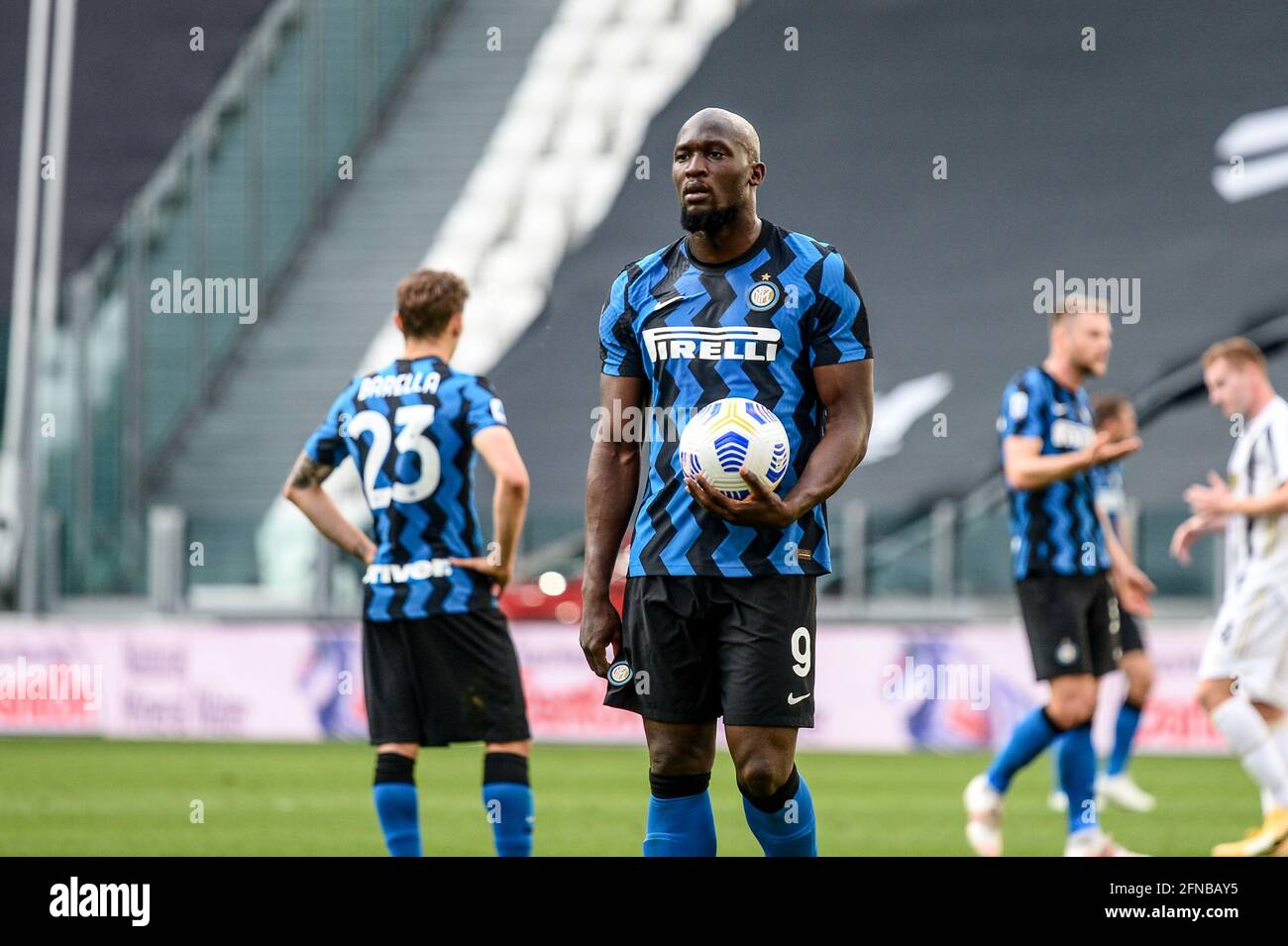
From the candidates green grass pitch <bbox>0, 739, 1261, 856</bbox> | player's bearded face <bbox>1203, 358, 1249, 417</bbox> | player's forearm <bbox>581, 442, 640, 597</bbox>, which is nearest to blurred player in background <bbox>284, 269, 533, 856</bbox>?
player's forearm <bbox>581, 442, 640, 597</bbox>

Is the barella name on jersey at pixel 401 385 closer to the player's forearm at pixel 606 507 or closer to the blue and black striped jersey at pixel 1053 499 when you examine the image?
the player's forearm at pixel 606 507

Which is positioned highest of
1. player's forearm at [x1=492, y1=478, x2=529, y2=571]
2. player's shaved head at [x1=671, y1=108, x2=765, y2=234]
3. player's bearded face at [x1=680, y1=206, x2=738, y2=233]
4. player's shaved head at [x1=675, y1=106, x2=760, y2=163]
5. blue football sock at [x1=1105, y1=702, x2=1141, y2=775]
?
player's shaved head at [x1=675, y1=106, x2=760, y2=163]

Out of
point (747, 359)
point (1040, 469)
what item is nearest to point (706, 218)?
point (747, 359)

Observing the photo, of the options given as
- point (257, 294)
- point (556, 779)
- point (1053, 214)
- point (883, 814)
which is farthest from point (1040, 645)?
point (257, 294)

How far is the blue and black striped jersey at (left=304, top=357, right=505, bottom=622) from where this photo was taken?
567cm

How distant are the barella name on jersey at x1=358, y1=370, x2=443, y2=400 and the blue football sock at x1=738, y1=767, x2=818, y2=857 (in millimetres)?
1838

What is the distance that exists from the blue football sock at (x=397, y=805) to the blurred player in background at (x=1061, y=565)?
231 centimetres

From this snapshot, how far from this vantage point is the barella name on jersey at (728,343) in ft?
14.7

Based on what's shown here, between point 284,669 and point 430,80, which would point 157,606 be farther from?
point 430,80

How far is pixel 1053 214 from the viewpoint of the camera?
689 inches

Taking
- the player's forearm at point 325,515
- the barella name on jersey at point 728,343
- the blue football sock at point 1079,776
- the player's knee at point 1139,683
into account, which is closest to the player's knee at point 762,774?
the barella name on jersey at point 728,343

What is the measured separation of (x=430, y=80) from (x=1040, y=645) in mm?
14957

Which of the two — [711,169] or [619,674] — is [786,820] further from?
[711,169]

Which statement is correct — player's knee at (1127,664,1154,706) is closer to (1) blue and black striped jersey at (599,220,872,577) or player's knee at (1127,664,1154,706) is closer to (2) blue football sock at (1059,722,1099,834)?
(2) blue football sock at (1059,722,1099,834)
